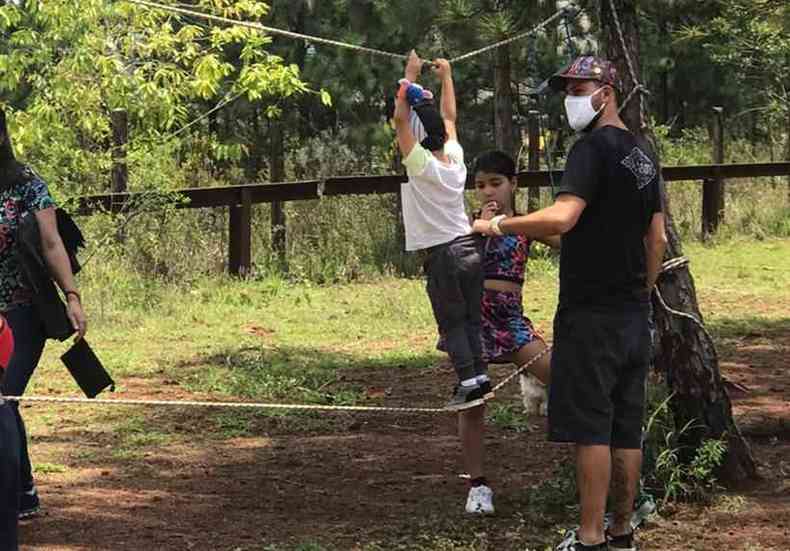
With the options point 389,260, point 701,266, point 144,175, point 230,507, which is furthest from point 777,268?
point 230,507

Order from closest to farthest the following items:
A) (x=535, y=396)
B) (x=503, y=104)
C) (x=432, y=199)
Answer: (x=432, y=199) → (x=535, y=396) → (x=503, y=104)

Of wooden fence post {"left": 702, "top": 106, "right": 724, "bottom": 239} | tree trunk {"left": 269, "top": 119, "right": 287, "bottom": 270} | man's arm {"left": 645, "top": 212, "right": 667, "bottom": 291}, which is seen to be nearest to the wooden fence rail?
tree trunk {"left": 269, "top": 119, "right": 287, "bottom": 270}

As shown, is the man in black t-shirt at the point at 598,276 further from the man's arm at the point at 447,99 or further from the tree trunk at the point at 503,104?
the tree trunk at the point at 503,104

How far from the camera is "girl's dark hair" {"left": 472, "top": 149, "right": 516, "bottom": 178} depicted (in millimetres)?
5965

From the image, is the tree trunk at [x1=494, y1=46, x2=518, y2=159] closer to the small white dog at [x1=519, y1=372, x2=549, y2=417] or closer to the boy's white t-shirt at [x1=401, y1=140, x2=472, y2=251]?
the small white dog at [x1=519, y1=372, x2=549, y2=417]

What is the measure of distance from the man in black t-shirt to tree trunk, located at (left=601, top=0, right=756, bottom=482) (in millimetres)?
964

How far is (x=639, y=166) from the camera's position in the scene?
15.9 ft

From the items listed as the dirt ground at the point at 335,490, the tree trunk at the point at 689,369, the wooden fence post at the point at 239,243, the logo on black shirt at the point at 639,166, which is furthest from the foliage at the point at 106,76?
the logo on black shirt at the point at 639,166

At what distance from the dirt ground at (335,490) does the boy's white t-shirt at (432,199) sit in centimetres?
117

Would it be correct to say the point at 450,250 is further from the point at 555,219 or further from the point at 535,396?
the point at 535,396

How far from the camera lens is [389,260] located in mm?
14570

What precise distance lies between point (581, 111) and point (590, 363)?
89 cm

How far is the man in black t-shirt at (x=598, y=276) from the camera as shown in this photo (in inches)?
189

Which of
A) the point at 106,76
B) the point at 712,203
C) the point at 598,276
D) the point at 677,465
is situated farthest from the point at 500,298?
the point at 712,203
